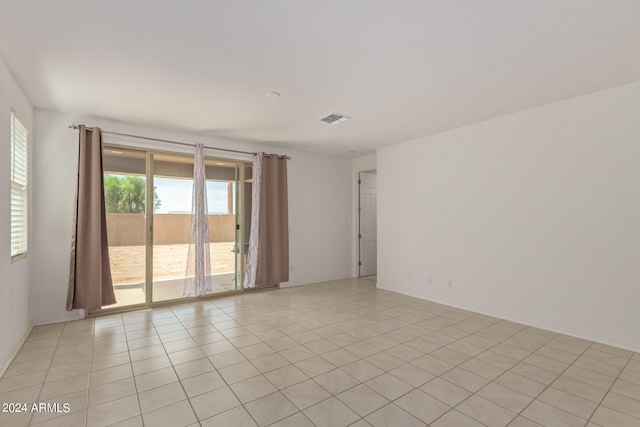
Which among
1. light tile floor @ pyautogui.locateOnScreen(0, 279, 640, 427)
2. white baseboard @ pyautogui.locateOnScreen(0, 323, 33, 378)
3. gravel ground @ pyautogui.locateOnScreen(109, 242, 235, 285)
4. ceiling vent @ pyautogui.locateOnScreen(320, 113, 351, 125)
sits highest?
ceiling vent @ pyautogui.locateOnScreen(320, 113, 351, 125)

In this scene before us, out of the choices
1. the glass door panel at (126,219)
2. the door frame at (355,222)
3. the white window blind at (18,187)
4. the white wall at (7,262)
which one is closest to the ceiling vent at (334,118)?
the door frame at (355,222)

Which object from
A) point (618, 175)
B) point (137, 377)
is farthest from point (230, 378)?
point (618, 175)

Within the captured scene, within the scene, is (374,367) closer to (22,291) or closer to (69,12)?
(69,12)

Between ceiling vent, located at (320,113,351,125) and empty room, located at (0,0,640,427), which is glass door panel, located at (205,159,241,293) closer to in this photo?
empty room, located at (0,0,640,427)

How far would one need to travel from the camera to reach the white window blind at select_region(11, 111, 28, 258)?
2.98 metres

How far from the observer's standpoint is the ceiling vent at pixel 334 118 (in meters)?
3.93

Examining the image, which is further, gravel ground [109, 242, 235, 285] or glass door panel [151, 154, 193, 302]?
glass door panel [151, 154, 193, 302]

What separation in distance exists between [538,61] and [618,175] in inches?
62.6

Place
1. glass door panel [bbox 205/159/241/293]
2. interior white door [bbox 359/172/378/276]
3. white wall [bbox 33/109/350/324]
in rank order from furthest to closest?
1. interior white door [bbox 359/172/378/276]
2. glass door panel [bbox 205/159/241/293]
3. white wall [bbox 33/109/350/324]

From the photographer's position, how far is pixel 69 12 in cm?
197

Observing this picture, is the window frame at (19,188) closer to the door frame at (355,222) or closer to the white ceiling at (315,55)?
the white ceiling at (315,55)

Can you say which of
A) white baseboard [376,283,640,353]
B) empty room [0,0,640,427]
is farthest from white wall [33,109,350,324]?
white baseboard [376,283,640,353]

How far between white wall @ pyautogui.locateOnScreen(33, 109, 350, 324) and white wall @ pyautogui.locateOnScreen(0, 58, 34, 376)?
59 cm

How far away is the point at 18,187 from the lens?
3143 millimetres
